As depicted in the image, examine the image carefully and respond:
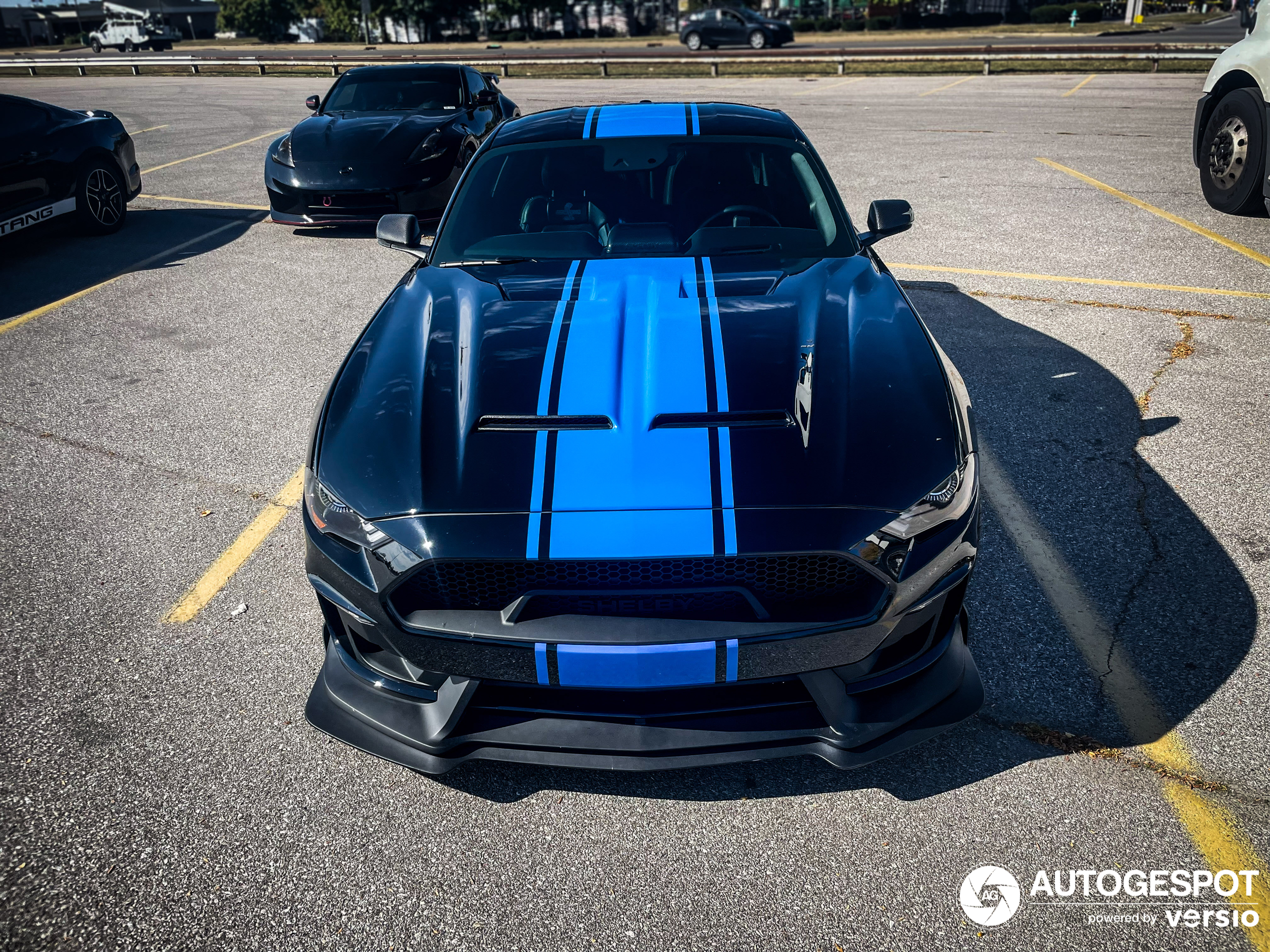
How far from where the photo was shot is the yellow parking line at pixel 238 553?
3.24 metres

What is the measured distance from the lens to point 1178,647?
2.85 metres

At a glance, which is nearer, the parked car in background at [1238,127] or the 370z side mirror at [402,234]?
the 370z side mirror at [402,234]

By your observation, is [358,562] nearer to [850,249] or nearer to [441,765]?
[441,765]

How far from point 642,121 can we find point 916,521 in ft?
8.12

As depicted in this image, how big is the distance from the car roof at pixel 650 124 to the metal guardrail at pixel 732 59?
54.8 feet

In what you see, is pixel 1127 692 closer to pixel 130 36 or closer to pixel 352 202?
pixel 352 202

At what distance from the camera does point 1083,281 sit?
644 cm

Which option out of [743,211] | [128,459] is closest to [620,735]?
[743,211]

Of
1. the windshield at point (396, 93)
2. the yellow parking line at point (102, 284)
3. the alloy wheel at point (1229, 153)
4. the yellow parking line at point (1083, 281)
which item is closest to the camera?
the yellow parking line at point (1083, 281)

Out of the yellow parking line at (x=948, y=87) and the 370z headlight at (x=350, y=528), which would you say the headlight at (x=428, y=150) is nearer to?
the 370z headlight at (x=350, y=528)

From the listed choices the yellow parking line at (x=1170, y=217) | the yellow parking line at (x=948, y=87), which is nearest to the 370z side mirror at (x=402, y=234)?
the yellow parking line at (x=1170, y=217)

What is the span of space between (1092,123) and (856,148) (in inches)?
176

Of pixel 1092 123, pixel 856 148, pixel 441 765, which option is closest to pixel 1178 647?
pixel 441 765

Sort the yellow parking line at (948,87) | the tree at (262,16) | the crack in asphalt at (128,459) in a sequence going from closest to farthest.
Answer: the crack in asphalt at (128,459)
the yellow parking line at (948,87)
the tree at (262,16)
